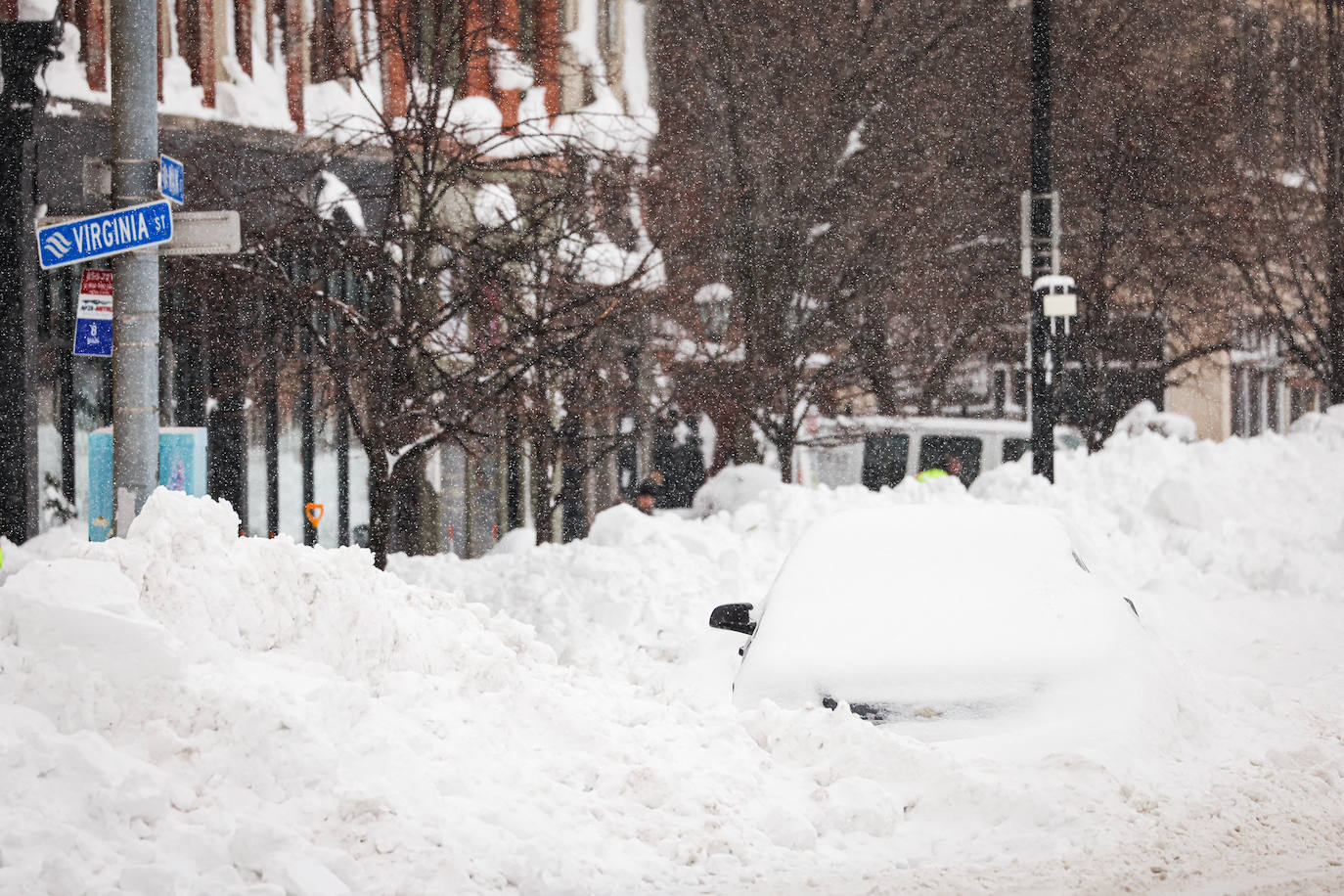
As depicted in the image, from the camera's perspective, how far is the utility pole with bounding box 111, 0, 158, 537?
26.8ft

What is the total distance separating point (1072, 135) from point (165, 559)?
21.3 metres

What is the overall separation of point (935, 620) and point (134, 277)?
466cm

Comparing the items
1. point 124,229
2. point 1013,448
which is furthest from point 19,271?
point 1013,448

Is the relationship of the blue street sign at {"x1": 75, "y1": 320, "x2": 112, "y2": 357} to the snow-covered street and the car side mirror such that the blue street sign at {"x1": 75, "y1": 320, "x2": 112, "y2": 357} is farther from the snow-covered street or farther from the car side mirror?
the car side mirror

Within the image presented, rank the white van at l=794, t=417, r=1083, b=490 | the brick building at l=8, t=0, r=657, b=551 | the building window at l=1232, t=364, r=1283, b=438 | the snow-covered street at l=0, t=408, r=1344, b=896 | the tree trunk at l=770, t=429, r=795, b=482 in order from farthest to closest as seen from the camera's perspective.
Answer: the building window at l=1232, t=364, r=1283, b=438
the white van at l=794, t=417, r=1083, b=490
the tree trunk at l=770, t=429, r=795, b=482
the brick building at l=8, t=0, r=657, b=551
the snow-covered street at l=0, t=408, r=1344, b=896

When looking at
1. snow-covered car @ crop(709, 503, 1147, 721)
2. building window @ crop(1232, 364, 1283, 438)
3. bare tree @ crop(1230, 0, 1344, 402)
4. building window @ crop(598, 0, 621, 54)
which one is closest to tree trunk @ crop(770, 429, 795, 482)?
building window @ crop(598, 0, 621, 54)

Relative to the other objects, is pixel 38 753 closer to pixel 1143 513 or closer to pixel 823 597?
pixel 823 597

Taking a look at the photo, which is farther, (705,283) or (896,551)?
Answer: (705,283)

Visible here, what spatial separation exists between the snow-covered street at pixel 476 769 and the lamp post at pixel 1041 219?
7633 mm

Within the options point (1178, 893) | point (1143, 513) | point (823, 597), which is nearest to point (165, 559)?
point (823, 597)

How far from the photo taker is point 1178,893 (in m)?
5.67

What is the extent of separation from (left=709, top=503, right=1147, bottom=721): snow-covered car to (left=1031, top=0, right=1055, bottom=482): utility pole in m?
7.47

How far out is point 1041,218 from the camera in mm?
16562

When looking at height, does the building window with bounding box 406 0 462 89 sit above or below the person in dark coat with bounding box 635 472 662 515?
above
